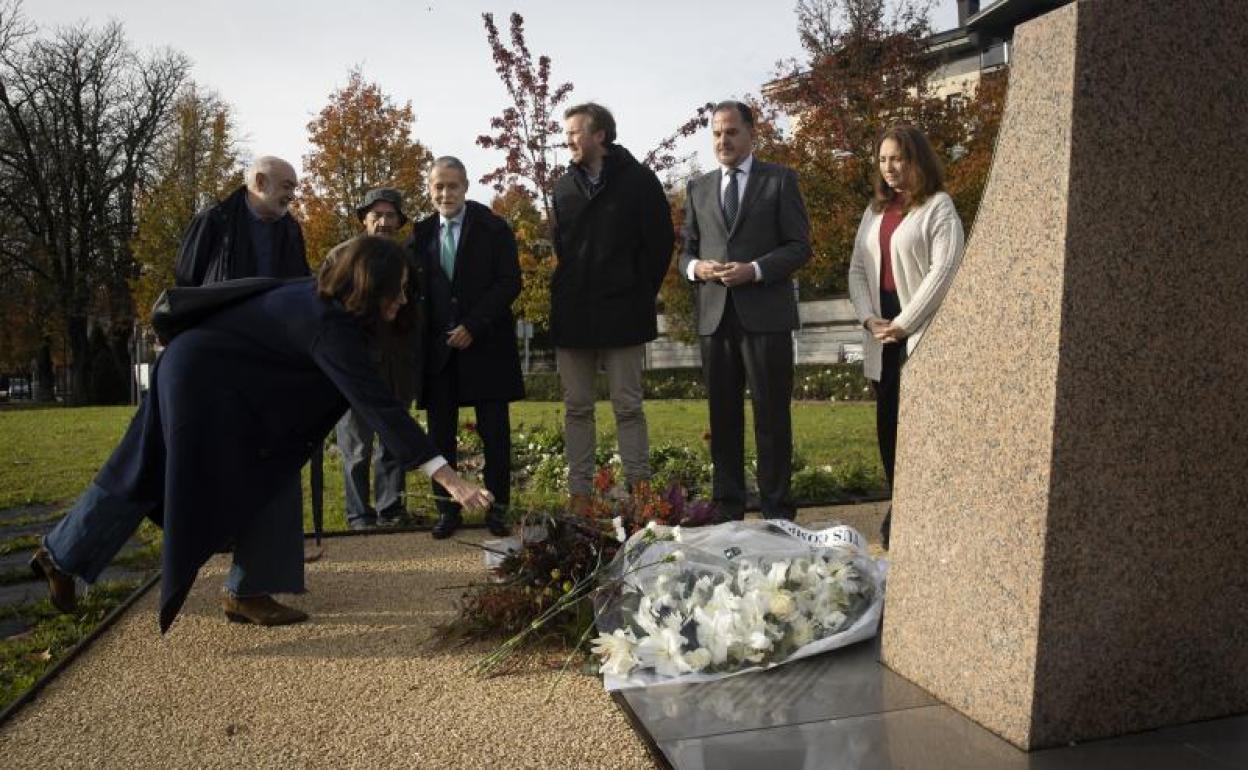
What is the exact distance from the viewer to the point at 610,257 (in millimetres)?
5828

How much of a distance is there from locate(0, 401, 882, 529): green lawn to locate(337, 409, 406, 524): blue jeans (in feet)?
0.80

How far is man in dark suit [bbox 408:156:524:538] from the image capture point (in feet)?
19.2

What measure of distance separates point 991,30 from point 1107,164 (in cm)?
3232

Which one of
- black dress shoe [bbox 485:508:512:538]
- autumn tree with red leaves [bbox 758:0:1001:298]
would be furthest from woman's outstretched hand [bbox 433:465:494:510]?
autumn tree with red leaves [bbox 758:0:1001:298]

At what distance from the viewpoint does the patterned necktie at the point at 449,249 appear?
236 inches

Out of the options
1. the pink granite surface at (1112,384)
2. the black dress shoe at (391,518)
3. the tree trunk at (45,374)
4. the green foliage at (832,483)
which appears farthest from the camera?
the tree trunk at (45,374)

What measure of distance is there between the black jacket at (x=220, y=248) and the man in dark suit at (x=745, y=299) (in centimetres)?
236

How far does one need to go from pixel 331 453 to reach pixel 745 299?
20.5ft

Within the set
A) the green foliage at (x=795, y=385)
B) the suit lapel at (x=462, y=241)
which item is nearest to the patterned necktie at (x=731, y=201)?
the suit lapel at (x=462, y=241)

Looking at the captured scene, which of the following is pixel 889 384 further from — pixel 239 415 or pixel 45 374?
pixel 45 374

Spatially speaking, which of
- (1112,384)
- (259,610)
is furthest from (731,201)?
(1112,384)

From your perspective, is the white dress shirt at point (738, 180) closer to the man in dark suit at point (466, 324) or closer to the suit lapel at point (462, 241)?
the man in dark suit at point (466, 324)

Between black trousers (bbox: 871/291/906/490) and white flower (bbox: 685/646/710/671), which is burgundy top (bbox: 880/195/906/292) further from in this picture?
white flower (bbox: 685/646/710/671)

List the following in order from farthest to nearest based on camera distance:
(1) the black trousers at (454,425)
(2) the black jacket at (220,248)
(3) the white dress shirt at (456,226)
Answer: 1. (3) the white dress shirt at (456,226)
2. (1) the black trousers at (454,425)
3. (2) the black jacket at (220,248)
